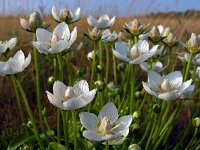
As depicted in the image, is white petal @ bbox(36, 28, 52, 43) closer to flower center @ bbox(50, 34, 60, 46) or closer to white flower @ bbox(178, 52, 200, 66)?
flower center @ bbox(50, 34, 60, 46)

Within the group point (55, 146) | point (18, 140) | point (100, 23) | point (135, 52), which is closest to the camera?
point (55, 146)

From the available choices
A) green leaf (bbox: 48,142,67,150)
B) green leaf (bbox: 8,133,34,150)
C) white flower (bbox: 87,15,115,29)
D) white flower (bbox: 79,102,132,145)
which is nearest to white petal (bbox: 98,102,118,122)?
white flower (bbox: 79,102,132,145)

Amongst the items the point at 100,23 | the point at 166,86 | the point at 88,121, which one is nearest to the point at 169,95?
the point at 166,86

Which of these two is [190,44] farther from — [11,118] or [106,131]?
[11,118]

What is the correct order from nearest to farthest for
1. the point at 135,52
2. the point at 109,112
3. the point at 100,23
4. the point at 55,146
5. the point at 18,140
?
the point at 109,112, the point at 55,146, the point at 135,52, the point at 18,140, the point at 100,23

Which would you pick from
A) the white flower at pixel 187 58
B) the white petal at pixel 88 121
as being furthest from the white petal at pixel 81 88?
the white flower at pixel 187 58

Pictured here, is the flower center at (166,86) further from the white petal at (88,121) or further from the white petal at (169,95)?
the white petal at (88,121)

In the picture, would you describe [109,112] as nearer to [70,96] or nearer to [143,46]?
[70,96]
